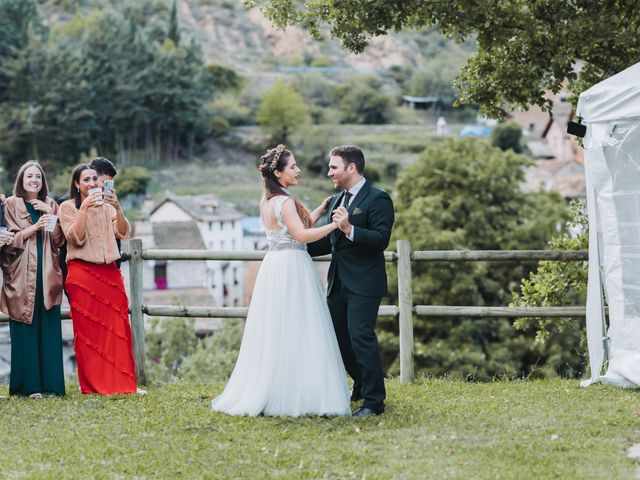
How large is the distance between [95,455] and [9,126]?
10828 cm

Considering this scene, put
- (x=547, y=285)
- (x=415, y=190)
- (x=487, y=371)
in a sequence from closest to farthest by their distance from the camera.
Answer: (x=547, y=285), (x=487, y=371), (x=415, y=190)

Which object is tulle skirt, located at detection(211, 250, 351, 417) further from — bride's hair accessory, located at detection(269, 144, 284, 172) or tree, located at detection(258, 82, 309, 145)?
tree, located at detection(258, 82, 309, 145)

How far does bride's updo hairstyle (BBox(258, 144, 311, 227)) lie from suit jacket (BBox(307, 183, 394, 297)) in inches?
10.4

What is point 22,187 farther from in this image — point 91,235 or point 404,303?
point 404,303

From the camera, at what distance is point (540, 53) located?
10.3 meters

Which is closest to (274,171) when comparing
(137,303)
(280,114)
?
(137,303)

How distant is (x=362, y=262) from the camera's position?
7.42 meters

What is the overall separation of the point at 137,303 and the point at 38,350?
1.17m

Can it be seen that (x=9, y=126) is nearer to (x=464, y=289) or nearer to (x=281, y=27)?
(x=464, y=289)

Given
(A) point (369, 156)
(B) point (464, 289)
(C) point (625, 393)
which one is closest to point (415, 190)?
(B) point (464, 289)

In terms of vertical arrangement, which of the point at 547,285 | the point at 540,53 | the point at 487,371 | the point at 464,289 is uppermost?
the point at 540,53

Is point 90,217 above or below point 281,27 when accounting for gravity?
below

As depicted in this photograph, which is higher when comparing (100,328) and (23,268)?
(23,268)

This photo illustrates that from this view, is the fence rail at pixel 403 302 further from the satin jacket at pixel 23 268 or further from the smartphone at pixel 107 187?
the smartphone at pixel 107 187
